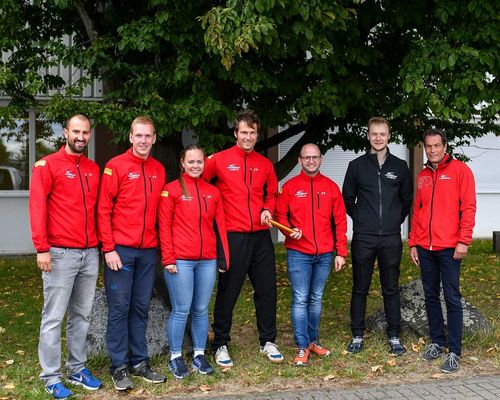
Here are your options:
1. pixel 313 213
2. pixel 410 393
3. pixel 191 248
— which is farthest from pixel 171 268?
pixel 410 393

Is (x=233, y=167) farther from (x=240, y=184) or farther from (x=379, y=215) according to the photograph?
Answer: (x=379, y=215)

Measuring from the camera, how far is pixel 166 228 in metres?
4.88

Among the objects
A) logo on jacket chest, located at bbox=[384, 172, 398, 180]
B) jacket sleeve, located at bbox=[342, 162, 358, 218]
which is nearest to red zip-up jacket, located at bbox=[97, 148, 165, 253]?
jacket sleeve, located at bbox=[342, 162, 358, 218]

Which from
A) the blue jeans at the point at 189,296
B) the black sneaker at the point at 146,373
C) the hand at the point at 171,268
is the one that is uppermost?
the hand at the point at 171,268

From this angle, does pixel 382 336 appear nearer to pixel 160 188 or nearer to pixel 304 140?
pixel 160 188

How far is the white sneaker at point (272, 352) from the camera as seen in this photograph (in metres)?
5.43

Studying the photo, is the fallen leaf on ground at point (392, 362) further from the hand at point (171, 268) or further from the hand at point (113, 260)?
the hand at point (113, 260)

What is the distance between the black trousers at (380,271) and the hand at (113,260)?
2119mm

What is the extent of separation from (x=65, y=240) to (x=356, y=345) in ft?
9.12

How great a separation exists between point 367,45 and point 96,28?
10.6ft

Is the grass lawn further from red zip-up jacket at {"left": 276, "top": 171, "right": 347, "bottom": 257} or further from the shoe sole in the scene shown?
red zip-up jacket at {"left": 276, "top": 171, "right": 347, "bottom": 257}

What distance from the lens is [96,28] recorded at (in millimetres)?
7551

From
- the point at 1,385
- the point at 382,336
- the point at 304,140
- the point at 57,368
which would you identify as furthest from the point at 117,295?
the point at 304,140

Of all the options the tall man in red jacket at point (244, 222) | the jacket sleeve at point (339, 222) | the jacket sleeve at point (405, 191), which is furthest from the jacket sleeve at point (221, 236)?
the jacket sleeve at point (405, 191)
